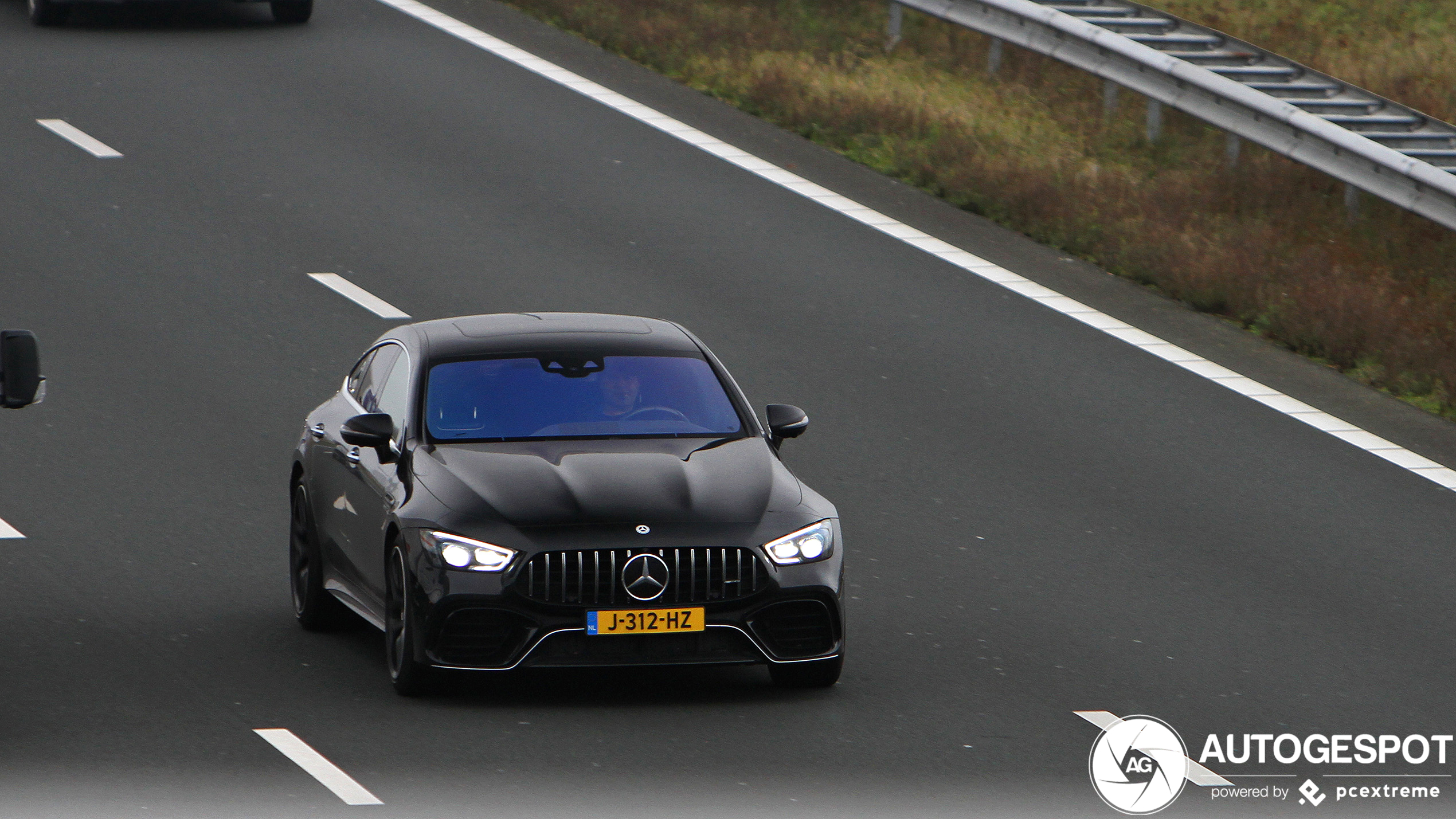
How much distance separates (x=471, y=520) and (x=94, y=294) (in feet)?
28.5

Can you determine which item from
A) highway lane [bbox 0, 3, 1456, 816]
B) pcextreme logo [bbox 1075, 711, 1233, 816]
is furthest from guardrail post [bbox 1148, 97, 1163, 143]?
pcextreme logo [bbox 1075, 711, 1233, 816]

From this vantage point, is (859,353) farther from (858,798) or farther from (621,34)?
(621,34)

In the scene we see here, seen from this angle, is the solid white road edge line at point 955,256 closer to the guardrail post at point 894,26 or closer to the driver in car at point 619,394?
the guardrail post at point 894,26

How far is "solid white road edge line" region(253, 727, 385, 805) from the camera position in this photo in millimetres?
8820

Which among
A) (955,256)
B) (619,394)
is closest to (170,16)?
(955,256)

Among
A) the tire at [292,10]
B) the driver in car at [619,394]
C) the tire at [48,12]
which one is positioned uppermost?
the driver in car at [619,394]

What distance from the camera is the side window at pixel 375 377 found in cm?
1159

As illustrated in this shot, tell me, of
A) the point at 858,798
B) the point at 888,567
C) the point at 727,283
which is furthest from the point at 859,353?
the point at 858,798

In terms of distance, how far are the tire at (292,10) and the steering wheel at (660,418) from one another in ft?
56.0

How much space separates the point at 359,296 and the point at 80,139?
5331 mm

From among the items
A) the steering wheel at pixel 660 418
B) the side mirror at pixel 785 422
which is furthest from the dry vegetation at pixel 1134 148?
the steering wheel at pixel 660 418

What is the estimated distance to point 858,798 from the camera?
29.1 ft

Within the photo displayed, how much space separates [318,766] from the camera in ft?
30.2

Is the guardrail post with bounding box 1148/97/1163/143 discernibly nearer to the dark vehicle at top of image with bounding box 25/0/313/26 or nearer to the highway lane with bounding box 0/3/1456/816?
the highway lane with bounding box 0/3/1456/816
